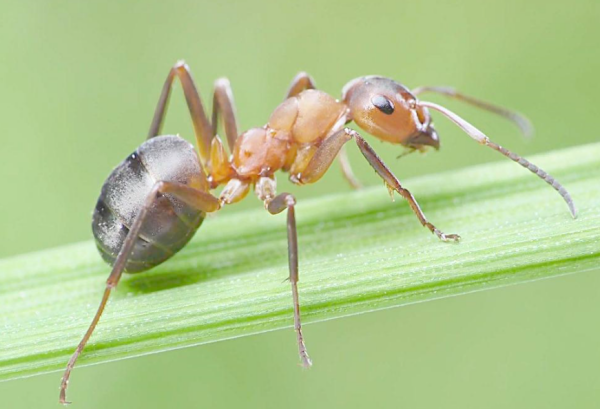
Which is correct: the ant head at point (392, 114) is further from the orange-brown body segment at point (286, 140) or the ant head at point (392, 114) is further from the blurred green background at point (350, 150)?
the blurred green background at point (350, 150)

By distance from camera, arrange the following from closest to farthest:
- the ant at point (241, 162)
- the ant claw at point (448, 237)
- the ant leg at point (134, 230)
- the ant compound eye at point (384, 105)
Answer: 1. the ant leg at point (134, 230)
2. the ant claw at point (448, 237)
3. the ant at point (241, 162)
4. the ant compound eye at point (384, 105)

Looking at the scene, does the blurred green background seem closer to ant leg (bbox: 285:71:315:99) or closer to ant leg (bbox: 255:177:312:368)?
ant leg (bbox: 285:71:315:99)

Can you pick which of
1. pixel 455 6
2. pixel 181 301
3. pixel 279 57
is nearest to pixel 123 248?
pixel 181 301

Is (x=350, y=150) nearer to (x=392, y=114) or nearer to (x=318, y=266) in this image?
(x=392, y=114)

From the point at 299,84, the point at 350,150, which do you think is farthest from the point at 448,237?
the point at 350,150

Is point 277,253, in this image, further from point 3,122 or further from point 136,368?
point 3,122

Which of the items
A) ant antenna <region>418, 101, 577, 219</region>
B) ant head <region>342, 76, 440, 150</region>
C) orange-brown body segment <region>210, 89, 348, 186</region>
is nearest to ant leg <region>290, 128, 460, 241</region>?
orange-brown body segment <region>210, 89, 348, 186</region>

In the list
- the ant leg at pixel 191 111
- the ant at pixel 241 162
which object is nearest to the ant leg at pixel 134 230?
the ant at pixel 241 162
